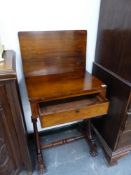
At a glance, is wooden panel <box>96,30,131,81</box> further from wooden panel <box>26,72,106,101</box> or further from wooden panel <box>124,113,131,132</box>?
wooden panel <box>124,113,131,132</box>

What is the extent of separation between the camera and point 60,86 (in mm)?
979

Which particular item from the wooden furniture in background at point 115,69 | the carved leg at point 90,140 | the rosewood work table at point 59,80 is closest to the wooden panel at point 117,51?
the wooden furniture in background at point 115,69

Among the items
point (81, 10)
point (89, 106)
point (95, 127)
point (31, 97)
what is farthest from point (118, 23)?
point (95, 127)

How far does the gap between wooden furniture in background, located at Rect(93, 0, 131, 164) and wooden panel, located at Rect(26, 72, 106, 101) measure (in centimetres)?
13

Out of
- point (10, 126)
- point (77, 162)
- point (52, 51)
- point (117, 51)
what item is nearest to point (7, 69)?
point (10, 126)

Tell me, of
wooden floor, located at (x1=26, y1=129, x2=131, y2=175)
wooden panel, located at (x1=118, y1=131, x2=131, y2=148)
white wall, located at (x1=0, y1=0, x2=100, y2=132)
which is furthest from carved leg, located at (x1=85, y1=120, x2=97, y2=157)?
white wall, located at (x1=0, y1=0, x2=100, y2=132)

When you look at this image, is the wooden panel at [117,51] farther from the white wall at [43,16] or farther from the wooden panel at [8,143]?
the wooden panel at [8,143]

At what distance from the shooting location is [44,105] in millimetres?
1032

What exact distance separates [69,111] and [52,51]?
0.47m

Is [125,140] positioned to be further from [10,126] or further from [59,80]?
[10,126]

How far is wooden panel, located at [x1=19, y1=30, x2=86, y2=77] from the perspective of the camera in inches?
41.0

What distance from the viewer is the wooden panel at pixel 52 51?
1042mm

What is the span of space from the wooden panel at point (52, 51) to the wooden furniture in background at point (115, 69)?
16 cm

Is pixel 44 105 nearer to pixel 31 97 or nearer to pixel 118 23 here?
pixel 31 97
